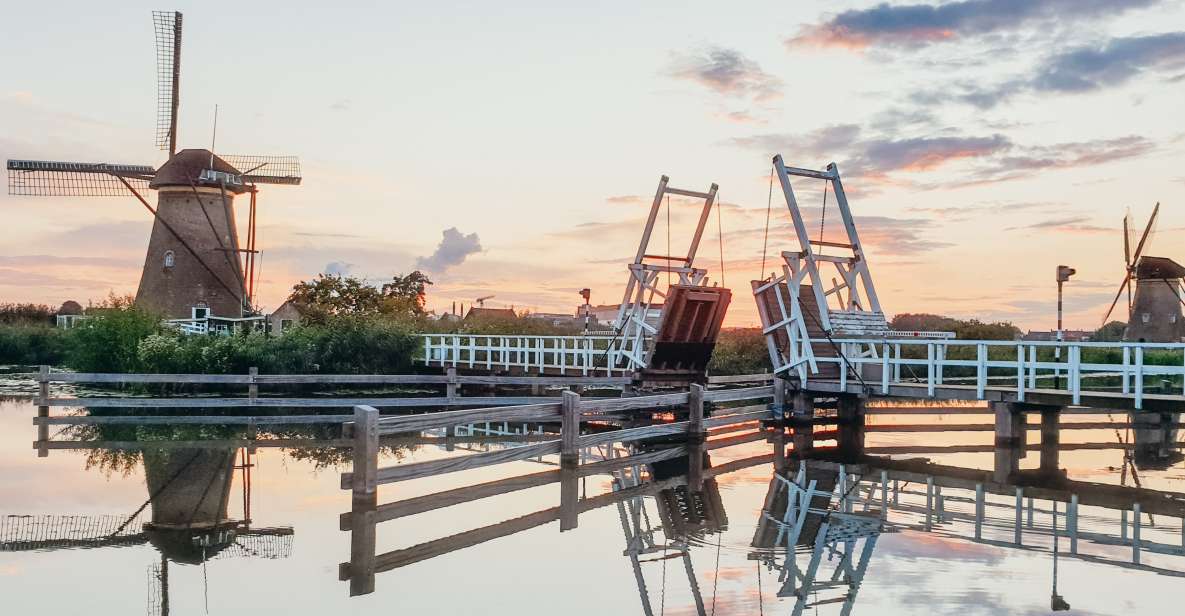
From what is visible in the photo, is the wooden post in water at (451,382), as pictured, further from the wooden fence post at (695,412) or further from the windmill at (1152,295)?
the windmill at (1152,295)

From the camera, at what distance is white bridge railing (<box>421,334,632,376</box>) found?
3020 centimetres

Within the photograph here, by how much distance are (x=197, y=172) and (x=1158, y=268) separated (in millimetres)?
51799

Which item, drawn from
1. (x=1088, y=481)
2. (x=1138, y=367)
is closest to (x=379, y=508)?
(x=1088, y=481)

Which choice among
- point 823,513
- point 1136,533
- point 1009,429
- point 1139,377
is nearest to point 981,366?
point 1009,429

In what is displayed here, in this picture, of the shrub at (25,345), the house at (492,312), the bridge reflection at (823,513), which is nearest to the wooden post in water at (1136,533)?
the bridge reflection at (823,513)

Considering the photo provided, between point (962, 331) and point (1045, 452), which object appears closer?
point (1045, 452)

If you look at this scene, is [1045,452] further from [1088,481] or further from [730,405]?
[730,405]

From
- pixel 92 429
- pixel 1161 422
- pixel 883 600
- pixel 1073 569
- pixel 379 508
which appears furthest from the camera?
pixel 1161 422

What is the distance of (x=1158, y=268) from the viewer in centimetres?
5719

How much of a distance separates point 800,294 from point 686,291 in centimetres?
295

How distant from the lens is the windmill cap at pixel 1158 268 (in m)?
56.9

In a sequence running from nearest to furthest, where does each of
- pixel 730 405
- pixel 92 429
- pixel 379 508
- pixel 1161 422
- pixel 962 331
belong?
pixel 379 508 → pixel 92 429 → pixel 1161 422 → pixel 730 405 → pixel 962 331

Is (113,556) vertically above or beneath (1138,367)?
beneath

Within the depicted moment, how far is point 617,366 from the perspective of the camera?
29.3 meters
